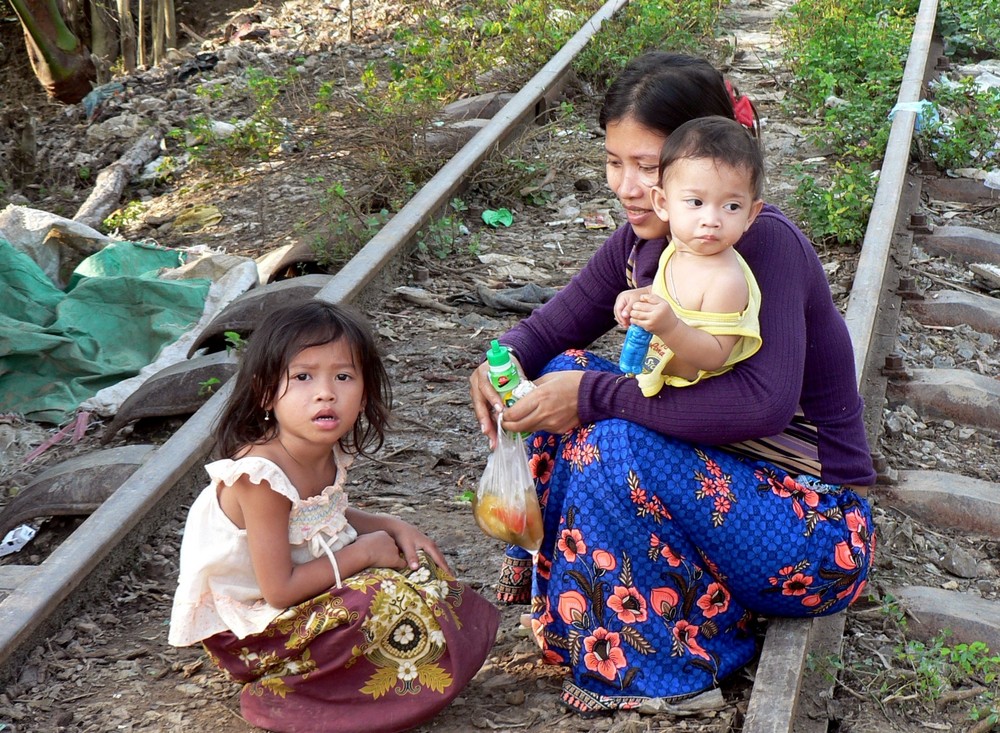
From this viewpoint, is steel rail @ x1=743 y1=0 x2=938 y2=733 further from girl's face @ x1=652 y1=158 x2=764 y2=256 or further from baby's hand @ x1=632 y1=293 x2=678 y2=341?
girl's face @ x1=652 y1=158 x2=764 y2=256

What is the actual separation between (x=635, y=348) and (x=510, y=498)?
472 mm

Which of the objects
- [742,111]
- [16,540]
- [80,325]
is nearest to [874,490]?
[742,111]

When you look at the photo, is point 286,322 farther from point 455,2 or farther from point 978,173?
point 455,2

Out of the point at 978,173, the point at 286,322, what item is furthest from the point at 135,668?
the point at 978,173

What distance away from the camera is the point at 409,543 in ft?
9.12

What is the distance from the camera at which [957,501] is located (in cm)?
351

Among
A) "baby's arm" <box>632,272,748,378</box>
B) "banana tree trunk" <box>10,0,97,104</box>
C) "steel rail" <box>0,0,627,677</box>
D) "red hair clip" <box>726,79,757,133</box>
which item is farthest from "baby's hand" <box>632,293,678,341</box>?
"banana tree trunk" <box>10,0,97,104</box>

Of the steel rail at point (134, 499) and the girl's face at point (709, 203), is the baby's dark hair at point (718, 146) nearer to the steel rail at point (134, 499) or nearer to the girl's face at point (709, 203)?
the girl's face at point (709, 203)

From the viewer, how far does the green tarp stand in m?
A: 5.57

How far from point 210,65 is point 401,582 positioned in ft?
30.3

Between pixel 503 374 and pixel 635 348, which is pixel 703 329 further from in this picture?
pixel 503 374

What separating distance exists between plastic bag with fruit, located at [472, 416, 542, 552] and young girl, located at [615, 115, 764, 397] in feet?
1.44

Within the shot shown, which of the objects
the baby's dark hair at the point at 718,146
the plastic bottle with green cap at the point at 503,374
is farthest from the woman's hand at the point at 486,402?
the baby's dark hair at the point at 718,146

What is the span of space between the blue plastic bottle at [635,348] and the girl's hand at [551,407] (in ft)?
0.44
